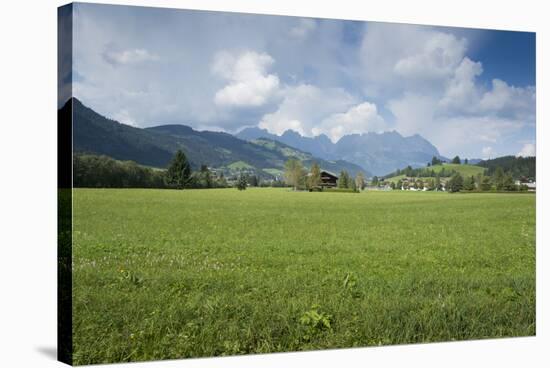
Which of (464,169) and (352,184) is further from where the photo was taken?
(464,169)

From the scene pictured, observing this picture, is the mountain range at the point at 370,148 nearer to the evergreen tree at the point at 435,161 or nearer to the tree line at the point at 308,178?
the evergreen tree at the point at 435,161

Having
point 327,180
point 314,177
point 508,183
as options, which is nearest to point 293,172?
point 314,177

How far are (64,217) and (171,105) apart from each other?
7.40 feet

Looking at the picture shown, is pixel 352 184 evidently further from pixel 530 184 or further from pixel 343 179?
pixel 530 184

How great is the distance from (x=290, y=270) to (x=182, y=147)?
2.49 metres

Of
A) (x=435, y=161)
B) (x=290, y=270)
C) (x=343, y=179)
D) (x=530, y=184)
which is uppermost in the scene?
(x=435, y=161)

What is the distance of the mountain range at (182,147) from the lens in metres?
8.17

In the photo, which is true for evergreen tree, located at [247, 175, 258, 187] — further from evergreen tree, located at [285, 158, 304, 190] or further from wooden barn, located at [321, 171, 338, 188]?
wooden barn, located at [321, 171, 338, 188]

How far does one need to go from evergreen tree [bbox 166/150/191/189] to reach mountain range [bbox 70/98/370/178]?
9 centimetres

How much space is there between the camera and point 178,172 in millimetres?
9188

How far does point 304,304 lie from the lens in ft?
29.1

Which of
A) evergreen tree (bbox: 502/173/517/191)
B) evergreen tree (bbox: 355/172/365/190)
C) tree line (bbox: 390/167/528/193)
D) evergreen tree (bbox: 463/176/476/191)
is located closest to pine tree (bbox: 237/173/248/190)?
evergreen tree (bbox: 355/172/365/190)

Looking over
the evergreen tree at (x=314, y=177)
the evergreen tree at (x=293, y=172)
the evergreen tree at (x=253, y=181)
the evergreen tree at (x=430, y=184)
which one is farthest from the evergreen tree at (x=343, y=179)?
the evergreen tree at (x=430, y=184)
